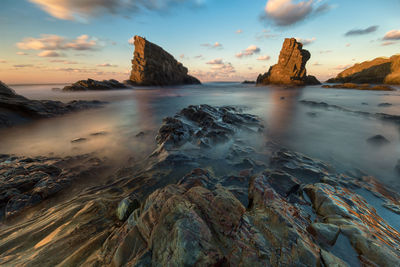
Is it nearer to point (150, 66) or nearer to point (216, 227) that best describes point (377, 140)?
point (216, 227)

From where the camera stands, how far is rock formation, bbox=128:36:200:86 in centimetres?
5447

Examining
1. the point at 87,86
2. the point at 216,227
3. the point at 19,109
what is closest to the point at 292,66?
the point at 87,86

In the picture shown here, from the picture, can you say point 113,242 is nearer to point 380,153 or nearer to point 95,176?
point 95,176

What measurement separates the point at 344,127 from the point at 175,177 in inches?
323

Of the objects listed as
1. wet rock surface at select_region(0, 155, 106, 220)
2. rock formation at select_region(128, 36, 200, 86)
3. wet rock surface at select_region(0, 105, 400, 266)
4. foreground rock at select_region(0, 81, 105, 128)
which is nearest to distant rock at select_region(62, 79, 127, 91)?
rock formation at select_region(128, 36, 200, 86)

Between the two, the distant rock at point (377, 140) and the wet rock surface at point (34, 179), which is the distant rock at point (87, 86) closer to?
the wet rock surface at point (34, 179)

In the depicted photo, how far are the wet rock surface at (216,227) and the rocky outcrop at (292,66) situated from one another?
68.1 meters

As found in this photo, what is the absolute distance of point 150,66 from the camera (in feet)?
183

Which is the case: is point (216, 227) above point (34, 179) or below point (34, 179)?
above

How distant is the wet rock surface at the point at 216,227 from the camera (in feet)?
4.46

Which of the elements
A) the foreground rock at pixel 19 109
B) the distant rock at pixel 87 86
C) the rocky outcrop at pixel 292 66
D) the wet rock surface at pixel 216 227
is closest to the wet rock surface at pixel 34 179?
the wet rock surface at pixel 216 227

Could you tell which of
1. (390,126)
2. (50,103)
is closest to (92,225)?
(390,126)

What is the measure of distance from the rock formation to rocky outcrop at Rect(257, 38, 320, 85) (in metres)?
47.2

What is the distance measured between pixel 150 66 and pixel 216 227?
209ft
